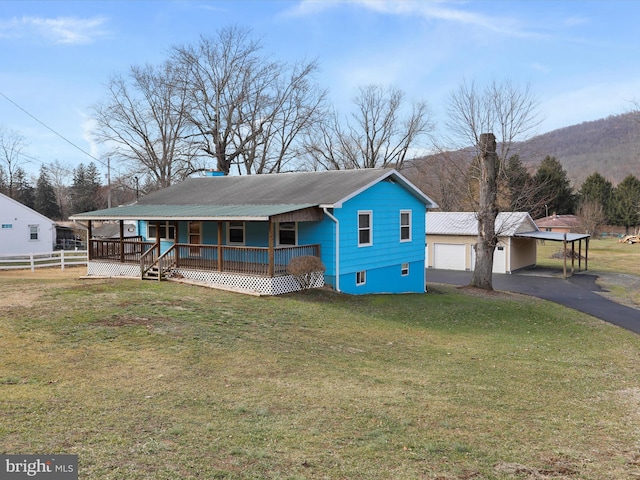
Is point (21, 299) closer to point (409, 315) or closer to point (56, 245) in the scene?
point (409, 315)

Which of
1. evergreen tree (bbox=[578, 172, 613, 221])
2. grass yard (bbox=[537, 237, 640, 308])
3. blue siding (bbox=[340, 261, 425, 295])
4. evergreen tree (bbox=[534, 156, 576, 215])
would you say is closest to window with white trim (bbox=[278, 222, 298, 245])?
blue siding (bbox=[340, 261, 425, 295])

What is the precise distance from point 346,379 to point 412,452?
3149 mm

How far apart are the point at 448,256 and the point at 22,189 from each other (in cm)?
5956

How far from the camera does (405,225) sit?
23000 mm

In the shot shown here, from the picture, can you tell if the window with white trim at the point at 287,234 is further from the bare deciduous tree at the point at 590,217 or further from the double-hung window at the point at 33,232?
the bare deciduous tree at the point at 590,217

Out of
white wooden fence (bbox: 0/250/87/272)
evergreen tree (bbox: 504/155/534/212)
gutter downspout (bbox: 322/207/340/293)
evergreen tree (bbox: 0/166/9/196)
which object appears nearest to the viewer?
gutter downspout (bbox: 322/207/340/293)

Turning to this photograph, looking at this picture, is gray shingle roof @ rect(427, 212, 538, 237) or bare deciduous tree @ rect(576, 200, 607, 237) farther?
bare deciduous tree @ rect(576, 200, 607, 237)

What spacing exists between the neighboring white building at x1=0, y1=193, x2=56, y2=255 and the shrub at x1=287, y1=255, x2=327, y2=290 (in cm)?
2682

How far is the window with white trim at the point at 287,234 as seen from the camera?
1984 centimetres

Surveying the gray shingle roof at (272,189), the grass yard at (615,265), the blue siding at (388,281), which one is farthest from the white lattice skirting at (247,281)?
the grass yard at (615,265)

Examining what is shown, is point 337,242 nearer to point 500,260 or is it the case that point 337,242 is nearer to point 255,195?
point 255,195

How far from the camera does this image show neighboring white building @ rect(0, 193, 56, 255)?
117 feet
